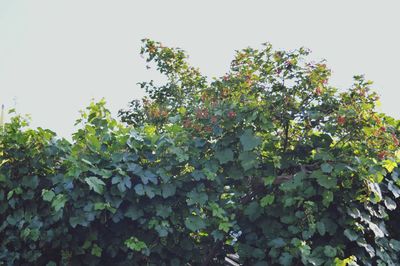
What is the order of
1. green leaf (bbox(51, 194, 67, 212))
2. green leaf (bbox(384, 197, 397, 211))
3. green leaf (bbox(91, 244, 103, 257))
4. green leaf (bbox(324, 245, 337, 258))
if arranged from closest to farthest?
1. green leaf (bbox(51, 194, 67, 212))
2. green leaf (bbox(324, 245, 337, 258))
3. green leaf (bbox(91, 244, 103, 257))
4. green leaf (bbox(384, 197, 397, 211))

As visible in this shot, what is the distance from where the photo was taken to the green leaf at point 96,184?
8.95ft

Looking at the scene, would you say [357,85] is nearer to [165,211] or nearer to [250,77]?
[250,77]

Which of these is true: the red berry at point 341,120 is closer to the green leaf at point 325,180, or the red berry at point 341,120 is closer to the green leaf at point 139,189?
the green leaf at point 325,180

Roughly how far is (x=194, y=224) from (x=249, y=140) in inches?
26.4

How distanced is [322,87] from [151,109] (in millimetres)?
2655

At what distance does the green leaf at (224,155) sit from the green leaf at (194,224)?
1.40ft

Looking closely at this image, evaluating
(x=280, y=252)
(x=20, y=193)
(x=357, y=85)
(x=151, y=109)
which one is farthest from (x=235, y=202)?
(x=151, y=109)

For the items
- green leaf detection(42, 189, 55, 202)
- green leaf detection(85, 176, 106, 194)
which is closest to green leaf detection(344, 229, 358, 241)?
green leaf detection(85, 176, 106, 194)

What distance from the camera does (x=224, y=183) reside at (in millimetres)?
3164

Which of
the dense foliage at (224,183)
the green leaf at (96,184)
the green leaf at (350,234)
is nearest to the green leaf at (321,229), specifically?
the dense foliage at (224,183)

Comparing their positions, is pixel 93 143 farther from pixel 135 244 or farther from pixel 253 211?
pixel 253 211

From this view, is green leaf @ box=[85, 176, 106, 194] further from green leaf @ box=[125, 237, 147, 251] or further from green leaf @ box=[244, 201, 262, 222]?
green leaf @ box=[244, 201, 262, 222]

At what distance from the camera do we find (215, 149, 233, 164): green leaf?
10.2 feet

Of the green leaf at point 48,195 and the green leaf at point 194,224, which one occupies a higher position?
the green leaf at point 48,195
